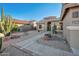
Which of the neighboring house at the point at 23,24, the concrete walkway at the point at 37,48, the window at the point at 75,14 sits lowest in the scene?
the concrete walkway at the point at 37,48

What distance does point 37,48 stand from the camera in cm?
396

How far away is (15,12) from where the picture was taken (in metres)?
4.00

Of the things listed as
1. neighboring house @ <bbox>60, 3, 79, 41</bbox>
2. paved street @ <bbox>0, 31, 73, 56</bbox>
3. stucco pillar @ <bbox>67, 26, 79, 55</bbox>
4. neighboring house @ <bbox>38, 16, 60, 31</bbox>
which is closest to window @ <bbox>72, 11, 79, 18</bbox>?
neighboring house @ <bbox>60, 3, 79, 41</bbox>

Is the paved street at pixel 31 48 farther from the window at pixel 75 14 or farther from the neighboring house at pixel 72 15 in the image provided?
the window at pixel 75 14

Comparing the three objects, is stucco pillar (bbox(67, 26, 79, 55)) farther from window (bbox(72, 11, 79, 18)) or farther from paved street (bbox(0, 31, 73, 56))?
window (bbox(72, 11, 79, 18))

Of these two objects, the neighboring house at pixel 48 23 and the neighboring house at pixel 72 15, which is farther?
the neighboring house at pixel 48 23

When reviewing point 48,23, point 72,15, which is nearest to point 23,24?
point 48,23

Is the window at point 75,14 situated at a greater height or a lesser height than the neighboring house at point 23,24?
greater

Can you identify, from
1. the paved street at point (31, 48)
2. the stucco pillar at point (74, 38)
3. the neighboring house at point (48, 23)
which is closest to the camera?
the stucco pillar at point (74, 38)

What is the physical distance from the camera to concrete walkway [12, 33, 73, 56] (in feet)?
12.6

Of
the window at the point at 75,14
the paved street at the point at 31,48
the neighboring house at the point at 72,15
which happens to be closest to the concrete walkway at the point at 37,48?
the paved street at the point at 31,48

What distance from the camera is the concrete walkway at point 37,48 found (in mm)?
3837

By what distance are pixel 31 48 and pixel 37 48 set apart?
0.17m

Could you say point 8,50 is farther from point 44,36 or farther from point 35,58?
point 44,36
